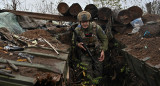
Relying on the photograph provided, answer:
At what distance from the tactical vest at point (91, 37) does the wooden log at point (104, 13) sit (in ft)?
4.33

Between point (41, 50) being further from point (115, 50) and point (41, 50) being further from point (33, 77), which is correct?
point (115, 50)

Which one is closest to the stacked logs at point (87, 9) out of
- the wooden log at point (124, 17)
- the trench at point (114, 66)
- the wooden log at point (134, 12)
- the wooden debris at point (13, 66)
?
the wooden log at point (124, 17)

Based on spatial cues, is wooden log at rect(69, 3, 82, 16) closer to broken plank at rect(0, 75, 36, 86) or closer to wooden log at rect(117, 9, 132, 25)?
wooden log at rect(117, 9, 132, 25)

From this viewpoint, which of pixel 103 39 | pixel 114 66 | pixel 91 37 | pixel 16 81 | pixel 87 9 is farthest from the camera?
pixel 87 9

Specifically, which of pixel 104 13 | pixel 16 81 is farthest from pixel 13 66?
pixel 104 13

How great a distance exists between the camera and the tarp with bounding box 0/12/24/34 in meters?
5.68

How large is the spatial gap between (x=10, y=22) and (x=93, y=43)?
11.2 ft

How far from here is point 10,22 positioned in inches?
236

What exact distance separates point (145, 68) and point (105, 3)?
7078 mm

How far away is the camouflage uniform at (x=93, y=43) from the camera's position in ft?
15.7

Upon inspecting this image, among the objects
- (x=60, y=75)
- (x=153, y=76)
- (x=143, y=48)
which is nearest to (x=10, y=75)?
(x=60, y=75)

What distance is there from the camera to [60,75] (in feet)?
8.33

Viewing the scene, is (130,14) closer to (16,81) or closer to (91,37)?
Result: (91,37)

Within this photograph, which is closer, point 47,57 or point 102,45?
point 47,57
